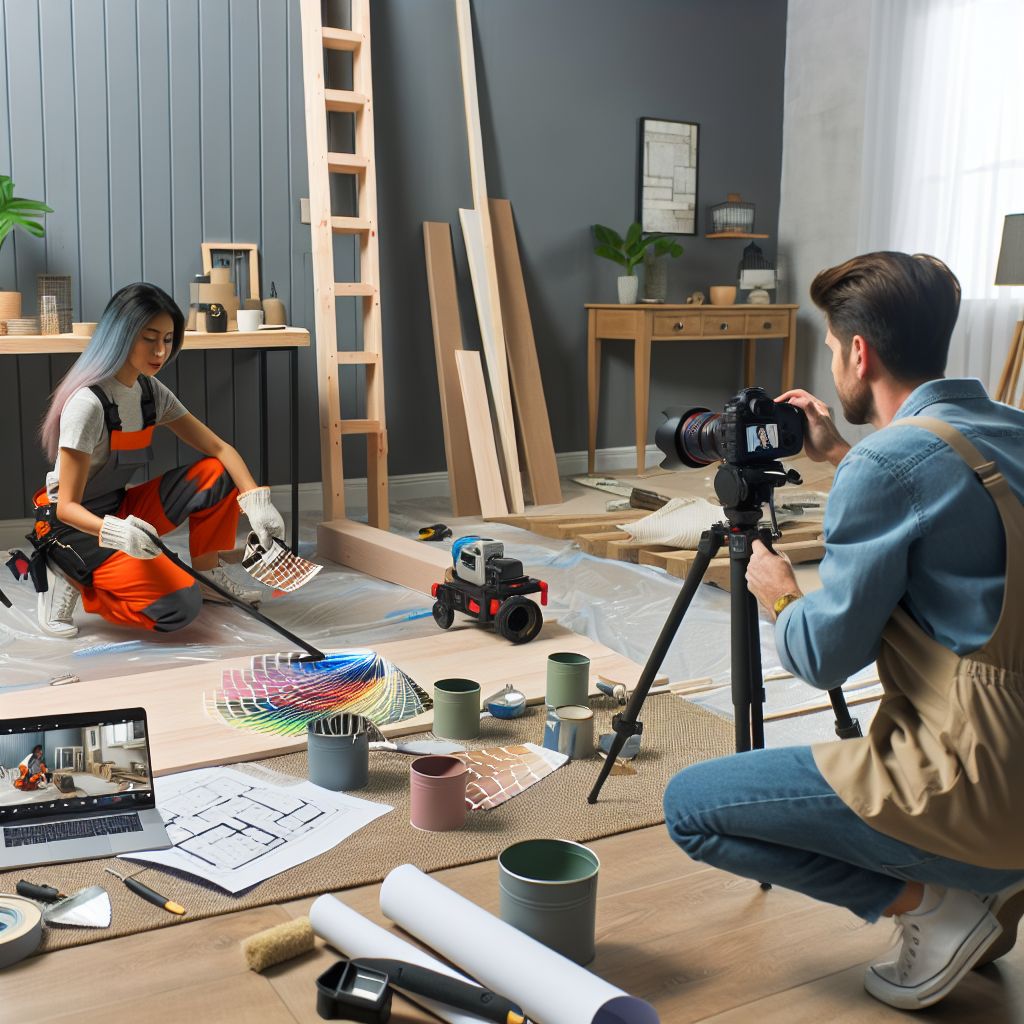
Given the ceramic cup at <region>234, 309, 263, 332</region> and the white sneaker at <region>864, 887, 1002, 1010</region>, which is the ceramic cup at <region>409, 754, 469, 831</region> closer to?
the white sneaker at <region>864, 887, 1002, 1010</region>

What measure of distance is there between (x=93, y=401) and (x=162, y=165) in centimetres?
169

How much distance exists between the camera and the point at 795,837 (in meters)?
1.46

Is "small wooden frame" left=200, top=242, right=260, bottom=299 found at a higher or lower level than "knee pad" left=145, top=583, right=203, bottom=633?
higher

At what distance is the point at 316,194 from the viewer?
14.6 ft

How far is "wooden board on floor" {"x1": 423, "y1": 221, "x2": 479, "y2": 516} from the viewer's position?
511 centimetres

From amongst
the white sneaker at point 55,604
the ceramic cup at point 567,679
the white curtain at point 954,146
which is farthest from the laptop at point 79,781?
the white curtain at point 954,146

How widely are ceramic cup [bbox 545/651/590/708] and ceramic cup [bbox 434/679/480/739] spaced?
0.18 metres

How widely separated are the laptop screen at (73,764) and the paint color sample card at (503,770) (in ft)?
1.90

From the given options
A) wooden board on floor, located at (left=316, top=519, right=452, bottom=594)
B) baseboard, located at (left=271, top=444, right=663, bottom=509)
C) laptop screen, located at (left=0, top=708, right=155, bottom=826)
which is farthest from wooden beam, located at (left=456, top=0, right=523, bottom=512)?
laptop screen, located at (left=0, top=708, right=155, bottom=826)

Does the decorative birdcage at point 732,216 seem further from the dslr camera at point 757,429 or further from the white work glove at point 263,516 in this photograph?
the dslr camera at point 757,429

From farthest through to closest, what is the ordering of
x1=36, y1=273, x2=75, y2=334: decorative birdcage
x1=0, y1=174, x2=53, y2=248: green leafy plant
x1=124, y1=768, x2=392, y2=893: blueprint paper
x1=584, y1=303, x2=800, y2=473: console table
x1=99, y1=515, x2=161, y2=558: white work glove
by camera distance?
x1=584, y1=303, x2=800, y2=473: console table, x1=36, y1=273, x2=75, y2=334: decorative birdcage, x1=0, y1=174, x2=53, y2=248: green leafy plant, x1=99, y1=515, x2=161, y2=558: white work glove, x1=124, y1=768, x2=392, y2=893: blueprint paper

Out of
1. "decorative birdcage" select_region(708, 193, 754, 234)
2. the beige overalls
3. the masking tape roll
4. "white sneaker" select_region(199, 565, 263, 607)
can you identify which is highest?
"decorative birdcage" select_region(708, 193, 754, 234)

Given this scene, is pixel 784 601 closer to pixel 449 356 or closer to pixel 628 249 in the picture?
pixel 449 356

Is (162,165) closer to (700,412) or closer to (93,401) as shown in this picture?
(93,401)
